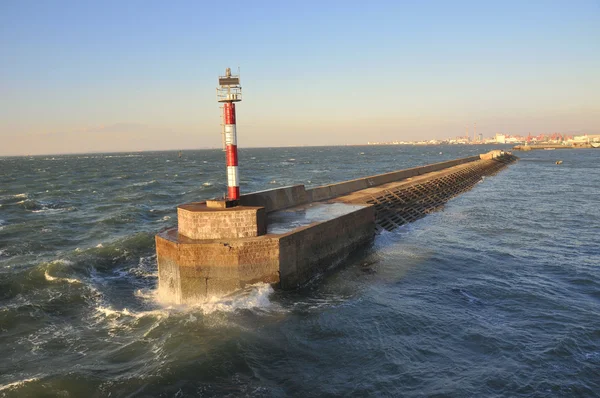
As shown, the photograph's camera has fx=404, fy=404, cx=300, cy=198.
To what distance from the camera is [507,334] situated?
8680mm

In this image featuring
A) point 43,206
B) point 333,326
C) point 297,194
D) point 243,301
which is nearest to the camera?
point 333,326

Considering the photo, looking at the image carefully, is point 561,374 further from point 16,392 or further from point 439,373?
point 16,392

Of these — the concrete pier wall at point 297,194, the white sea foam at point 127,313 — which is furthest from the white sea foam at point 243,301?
the concrete pier wall at point 297,194

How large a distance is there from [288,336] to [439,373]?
10.2 feet

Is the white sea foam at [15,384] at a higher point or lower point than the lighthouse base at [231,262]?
lower

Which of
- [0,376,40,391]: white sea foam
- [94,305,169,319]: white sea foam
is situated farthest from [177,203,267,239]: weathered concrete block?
[0,376,40,391]: white sea foam

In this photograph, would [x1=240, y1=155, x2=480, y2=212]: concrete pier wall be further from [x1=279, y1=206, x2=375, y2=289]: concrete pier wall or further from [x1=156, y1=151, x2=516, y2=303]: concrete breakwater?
[x1=279, y1=206, x2=375, y2=289]: concrete pier wall

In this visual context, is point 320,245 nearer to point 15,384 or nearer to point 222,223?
point 222,223

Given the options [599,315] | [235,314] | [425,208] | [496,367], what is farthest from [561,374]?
[425,208]

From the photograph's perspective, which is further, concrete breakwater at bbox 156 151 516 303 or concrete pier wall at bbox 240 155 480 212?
concrete pier wall at bbox 240 155 480 212

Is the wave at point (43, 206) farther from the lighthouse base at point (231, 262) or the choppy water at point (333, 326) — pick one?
the lighthouse base at point (231, 262)

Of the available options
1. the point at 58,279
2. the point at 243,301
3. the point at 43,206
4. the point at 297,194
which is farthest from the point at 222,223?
the point at 43,206

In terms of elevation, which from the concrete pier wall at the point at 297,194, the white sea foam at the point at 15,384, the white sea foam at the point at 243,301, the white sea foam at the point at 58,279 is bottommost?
the white sea foam at the point at 15,384

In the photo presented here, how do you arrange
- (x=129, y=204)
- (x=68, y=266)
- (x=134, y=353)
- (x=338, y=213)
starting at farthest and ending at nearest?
1. (x=129, y=204)
2. (x=338, y=213)
3. (x=68, y=266)
4. (x=134, y=353)
